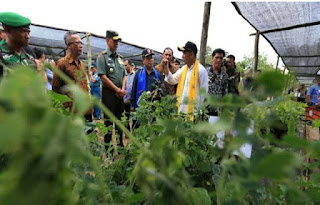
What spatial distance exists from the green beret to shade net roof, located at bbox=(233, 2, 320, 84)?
2539 mm

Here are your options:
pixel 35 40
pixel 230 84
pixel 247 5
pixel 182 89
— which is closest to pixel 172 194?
pixel 182 89

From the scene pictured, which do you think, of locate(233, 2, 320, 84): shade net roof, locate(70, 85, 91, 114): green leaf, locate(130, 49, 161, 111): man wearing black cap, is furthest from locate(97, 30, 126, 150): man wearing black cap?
locate(70, 85, 91, 114): green leaf

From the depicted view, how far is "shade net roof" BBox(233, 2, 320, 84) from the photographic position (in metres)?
3.74

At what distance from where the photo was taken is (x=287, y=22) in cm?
439

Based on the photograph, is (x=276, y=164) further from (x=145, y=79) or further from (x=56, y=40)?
(x=56, y=40)

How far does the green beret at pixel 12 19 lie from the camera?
5.54 feet

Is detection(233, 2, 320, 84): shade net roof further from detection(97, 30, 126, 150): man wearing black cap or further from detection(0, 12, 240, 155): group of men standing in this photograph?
detection(97, 30, 126, 150): man wearing black cap

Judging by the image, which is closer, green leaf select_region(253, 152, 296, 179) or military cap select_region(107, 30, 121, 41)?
green leaf select_region(253, 152, 296, 179)

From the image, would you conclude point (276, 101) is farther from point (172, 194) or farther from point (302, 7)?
point (302, 7)

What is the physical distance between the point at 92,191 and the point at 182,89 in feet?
7.36

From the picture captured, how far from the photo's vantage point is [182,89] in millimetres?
2525

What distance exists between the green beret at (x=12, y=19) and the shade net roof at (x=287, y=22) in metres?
2.54

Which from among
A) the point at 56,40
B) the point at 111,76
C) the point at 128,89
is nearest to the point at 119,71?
the point at 111,76

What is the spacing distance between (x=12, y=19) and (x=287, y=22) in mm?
4301
